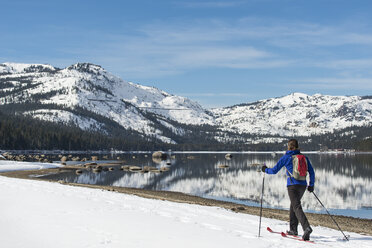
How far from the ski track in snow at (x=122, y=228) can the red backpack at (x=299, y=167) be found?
2.45 m

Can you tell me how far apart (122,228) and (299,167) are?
706 cm

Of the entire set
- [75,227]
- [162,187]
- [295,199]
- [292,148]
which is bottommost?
[162,187]

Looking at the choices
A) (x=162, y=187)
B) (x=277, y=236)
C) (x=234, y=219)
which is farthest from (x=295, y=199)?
(x=162, y=187)

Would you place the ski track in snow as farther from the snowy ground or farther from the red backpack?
the red backpack

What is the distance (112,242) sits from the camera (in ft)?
36.3

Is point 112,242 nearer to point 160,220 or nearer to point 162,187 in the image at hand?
point 160,220

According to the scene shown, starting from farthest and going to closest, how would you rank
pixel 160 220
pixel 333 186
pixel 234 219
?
pixel 333 186 < pixel 234 219 < pixel 160 220

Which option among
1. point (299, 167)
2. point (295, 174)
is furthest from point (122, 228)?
point (299, 167)

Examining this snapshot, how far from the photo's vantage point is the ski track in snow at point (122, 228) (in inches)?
445

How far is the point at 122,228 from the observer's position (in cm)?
1307

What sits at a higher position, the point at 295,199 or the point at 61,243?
the point at 295,199

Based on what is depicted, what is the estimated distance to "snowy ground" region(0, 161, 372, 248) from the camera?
1127 cm

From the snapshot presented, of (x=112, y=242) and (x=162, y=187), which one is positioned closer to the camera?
(x=112, y=242)

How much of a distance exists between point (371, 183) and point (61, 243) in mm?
64487
